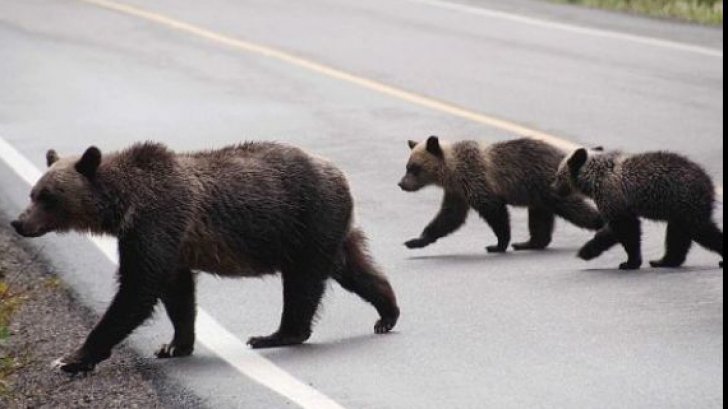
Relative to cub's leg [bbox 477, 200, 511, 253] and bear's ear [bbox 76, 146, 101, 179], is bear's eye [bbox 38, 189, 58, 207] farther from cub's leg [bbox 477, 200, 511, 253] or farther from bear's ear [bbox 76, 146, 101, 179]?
cub's leg [bbox 477, 200, 511, 253]

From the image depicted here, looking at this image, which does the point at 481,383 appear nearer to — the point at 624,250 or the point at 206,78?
the point at 624,250

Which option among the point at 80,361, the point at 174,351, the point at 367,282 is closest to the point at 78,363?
the point at 80,361

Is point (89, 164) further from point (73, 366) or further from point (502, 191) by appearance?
point (502, 191)

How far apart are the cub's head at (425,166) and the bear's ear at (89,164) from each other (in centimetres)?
452

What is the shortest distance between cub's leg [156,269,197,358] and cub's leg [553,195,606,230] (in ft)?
12.7

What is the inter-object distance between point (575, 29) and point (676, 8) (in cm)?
147

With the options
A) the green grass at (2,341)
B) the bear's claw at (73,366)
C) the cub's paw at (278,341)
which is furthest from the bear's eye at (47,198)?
the cub's paw at (278,341)

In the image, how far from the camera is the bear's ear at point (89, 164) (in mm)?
10055

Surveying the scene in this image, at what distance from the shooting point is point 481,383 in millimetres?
9633

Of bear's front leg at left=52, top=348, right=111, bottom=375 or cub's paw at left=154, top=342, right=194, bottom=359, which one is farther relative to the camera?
cub's paw at left=154, top=342, right=194, bottom=359

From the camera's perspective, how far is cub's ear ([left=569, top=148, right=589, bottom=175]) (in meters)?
13.2

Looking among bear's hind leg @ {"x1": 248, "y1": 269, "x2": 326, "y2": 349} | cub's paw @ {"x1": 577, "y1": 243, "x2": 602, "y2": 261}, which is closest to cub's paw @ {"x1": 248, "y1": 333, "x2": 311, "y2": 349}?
bear's hind leg @ {"x1": 248, "y1": 269, "x2": 326, "y2": 349}

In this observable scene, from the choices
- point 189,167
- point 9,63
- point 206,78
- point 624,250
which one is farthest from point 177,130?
point 189,167

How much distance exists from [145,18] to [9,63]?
14.4 ft
